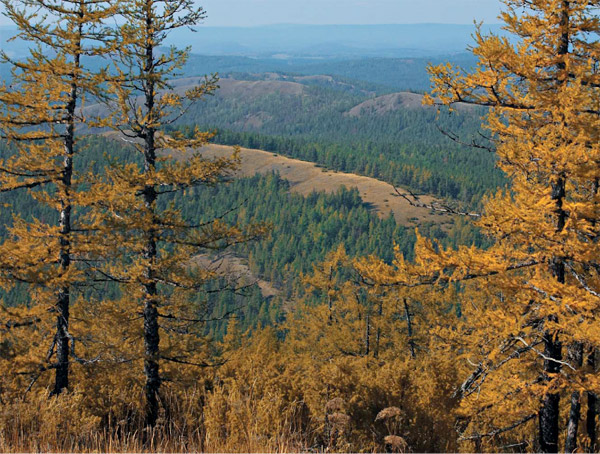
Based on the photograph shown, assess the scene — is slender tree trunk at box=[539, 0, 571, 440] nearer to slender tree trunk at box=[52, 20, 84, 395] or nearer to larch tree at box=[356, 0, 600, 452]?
larch tree at box=[356, 0, 600, 452]

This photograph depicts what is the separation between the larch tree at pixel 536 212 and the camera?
746 centimetres

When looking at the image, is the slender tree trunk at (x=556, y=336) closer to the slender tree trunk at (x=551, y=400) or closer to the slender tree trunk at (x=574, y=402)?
the slender tree trunk at (x=551, y=400)

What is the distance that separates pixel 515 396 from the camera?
27.3 ft

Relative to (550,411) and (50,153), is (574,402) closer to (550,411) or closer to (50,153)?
(550,411)

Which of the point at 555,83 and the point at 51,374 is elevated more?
the point at 555,83

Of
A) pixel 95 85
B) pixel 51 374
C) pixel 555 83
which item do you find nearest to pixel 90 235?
pixel 95 85

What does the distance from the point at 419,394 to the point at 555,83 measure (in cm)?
708

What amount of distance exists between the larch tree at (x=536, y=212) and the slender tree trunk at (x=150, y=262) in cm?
550

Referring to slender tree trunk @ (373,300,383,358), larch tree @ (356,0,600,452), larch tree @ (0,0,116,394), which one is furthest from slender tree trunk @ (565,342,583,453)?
slender tree trunk @ (373,300,383,358)

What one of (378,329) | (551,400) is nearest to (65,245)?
(551,400)

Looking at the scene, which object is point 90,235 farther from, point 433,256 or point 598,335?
point 598,335

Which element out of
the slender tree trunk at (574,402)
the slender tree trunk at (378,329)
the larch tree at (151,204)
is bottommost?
the slender tree trunk at (378,329)

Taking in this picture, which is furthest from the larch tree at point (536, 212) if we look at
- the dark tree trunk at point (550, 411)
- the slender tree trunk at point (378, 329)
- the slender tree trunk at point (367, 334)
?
the slender tree trunk at point (378, 329)

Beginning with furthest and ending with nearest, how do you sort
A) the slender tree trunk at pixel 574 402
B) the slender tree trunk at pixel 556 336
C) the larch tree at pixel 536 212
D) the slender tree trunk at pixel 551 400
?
the slender tree trunk at pixel 574 402, the slender tree trunk at pixel 551 400, the slender tree trunk at pixel 556 336, the larch tree at pixel 536 212
